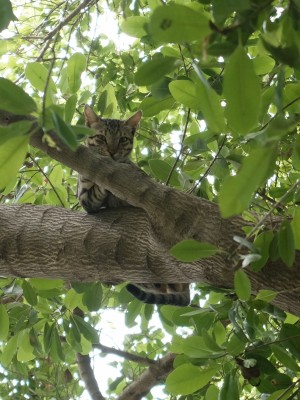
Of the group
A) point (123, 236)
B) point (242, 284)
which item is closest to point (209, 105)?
point (242, 284)

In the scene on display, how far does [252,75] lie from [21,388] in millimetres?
4157

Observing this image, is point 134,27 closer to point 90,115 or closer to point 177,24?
point 177,24

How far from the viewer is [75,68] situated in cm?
276

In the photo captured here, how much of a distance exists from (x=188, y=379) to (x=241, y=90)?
1.37 m

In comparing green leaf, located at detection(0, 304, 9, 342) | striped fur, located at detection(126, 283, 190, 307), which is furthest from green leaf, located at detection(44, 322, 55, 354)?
striped fur, located at detection(126, 283, 190, 307)

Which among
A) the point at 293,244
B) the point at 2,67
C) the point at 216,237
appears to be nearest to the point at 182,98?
the point at 216,237

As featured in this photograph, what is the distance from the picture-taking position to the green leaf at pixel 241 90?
118 cm

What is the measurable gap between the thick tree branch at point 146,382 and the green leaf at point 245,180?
11.7 feet

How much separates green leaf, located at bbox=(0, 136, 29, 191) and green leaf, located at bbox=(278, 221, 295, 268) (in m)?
0.79

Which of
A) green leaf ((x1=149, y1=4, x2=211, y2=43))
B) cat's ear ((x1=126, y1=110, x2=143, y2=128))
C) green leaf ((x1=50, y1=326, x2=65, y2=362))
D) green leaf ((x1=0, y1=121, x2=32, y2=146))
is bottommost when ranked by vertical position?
green leaf ((x1=50, y1=326, x2=65, y2=362))

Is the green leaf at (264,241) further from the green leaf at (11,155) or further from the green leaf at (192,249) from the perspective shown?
the green leaf at (11,155)

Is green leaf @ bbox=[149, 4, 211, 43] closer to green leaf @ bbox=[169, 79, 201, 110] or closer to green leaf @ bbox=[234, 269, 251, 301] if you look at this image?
green leaf @ bbox=[234, 269, 251, 301]

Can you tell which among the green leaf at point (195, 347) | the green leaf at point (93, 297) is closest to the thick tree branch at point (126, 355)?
the green leaf at point (93, 297)

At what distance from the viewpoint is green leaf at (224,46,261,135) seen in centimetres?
118
